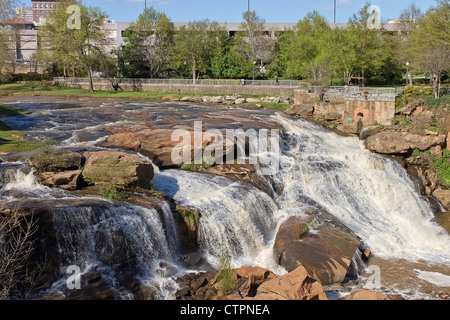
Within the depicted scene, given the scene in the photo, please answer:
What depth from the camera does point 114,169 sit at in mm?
15391

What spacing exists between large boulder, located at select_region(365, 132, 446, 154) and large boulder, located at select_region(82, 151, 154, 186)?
48.6ft

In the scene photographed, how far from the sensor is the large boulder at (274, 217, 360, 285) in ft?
46.2

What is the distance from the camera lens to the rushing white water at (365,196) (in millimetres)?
17938

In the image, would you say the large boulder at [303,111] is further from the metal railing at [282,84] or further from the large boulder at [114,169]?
the large boulder at [114,169]

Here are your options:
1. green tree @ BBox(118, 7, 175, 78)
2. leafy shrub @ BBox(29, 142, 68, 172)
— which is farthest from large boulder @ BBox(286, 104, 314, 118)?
green tree @ BBox(118, 7, 175, 78)

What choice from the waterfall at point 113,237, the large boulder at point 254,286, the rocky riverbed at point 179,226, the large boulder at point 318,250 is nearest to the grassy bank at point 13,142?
the rocky riverbed at point 179,226

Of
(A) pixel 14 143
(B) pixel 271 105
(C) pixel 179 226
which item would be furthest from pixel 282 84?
(C) pixel 179 226

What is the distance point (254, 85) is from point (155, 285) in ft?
114

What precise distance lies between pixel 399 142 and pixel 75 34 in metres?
33.7

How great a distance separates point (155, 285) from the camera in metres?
12.6

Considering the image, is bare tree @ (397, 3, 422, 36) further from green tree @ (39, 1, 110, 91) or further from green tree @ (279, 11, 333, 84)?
green tree @ (39, 1, 110, 91)

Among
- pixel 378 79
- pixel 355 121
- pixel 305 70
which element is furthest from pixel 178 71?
pixel 355 121

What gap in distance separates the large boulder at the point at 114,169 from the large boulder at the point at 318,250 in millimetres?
5564

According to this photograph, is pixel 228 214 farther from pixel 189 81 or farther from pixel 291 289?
pixel 189 81
